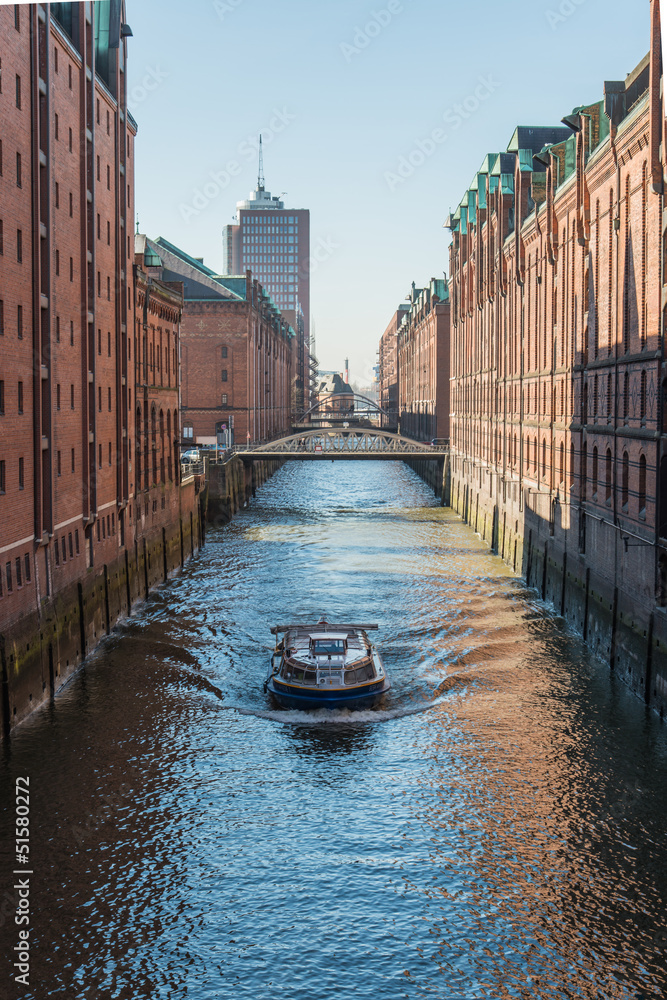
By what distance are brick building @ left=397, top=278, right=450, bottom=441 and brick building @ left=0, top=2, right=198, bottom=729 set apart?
65315 mm

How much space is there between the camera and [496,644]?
37812mm

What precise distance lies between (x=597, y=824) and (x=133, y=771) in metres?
11.0

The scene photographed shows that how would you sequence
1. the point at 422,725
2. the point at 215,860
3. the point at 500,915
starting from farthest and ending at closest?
the point at 422,725, the point at 215,860, the point at 500,915

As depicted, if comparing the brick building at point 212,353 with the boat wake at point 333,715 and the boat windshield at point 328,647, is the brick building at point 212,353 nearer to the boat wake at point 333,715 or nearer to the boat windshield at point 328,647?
the boat windshield at point 328,647

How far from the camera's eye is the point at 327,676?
1206 inches

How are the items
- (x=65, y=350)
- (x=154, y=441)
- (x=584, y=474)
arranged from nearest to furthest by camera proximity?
(x=65, y=350)
(x=584, y=474)
(x=154, y=441)

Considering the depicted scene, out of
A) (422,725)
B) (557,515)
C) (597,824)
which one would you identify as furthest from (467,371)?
(597,824)

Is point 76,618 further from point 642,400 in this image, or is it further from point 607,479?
point 642,400

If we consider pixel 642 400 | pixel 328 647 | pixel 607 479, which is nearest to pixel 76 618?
pixel 328 647

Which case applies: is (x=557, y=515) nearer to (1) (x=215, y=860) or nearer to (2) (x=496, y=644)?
(2) (x=496, y=644)

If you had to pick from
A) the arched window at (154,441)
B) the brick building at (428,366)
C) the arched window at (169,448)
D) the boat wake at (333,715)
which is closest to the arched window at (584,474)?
the boat wake at (333,715)

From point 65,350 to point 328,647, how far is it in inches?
525

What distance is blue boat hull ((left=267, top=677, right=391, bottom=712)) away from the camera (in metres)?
30.2

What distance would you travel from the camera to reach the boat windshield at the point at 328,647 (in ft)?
105
